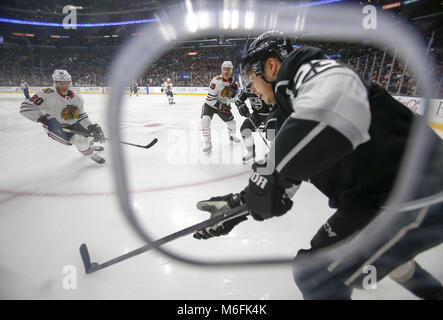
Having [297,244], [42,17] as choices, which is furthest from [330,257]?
[42,17]

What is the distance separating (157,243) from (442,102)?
22.2 ft

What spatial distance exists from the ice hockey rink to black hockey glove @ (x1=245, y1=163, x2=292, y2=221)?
49 centimetres

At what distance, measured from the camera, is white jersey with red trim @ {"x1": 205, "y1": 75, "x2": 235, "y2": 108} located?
3.83m

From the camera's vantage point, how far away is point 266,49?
0.98 meters

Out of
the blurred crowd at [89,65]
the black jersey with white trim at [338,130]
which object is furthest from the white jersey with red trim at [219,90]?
the blurred crowd at [89,65]

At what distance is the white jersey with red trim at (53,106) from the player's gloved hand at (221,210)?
2.98 meters

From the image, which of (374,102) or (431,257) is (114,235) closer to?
(374,102)

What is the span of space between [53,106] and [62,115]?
0.15 m

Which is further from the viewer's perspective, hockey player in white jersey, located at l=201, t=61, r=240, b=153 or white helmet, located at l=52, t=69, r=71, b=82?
hockey player in white jersey, located at l=201, t=61, r=240, b=153

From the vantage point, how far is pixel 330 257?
32.3 inches

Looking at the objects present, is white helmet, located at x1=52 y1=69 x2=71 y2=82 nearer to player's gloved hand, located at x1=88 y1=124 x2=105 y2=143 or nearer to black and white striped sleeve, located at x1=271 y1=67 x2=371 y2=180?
player's gloved hand, located at x1=88 y1=124 x2=105 y2=143

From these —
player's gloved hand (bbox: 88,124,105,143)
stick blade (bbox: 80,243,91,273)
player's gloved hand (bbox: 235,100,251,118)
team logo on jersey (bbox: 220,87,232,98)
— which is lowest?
stick blade (bbox: 80,243,91,273)

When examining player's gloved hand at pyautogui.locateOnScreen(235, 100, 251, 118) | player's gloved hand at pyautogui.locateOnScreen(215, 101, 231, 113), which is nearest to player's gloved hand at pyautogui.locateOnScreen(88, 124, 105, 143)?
player's gloved hand at pyautogui.locateOnScreen(215, 101, 231, 113)
